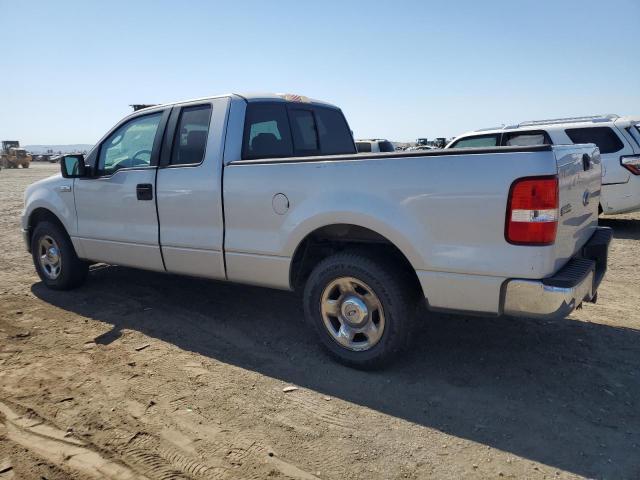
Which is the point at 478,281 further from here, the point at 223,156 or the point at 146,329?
the point at 146,329

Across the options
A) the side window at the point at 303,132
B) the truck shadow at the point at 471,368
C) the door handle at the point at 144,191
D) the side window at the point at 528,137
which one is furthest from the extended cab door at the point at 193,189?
the side window at the point at 528,137

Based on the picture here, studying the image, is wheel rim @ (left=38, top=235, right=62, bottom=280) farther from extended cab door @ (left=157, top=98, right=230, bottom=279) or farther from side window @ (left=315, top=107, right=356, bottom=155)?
side window @ (left=315, top=107, right=356, bottom=155)

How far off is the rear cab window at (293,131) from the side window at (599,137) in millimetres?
4918

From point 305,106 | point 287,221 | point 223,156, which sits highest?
point 305,106

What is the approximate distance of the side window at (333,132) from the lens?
5.21m

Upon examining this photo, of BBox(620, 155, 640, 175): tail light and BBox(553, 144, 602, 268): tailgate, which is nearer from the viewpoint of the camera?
BBox(553, 144, 602, 268): tailgate

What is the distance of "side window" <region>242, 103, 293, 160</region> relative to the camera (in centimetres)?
437

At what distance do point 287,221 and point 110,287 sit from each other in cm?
318

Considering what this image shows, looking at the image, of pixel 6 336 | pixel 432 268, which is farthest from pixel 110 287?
pixel 432 268

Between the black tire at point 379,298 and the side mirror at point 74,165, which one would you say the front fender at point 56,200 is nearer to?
the side mirror at point 74,165

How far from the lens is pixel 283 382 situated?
3539 millimetres

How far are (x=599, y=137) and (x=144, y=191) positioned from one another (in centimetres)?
751

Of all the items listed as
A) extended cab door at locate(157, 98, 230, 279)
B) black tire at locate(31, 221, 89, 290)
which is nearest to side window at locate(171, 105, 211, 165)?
extended cab door at locate(157, 98, 230, 279)

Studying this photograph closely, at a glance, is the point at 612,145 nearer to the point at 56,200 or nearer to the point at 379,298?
the point at 379,298
